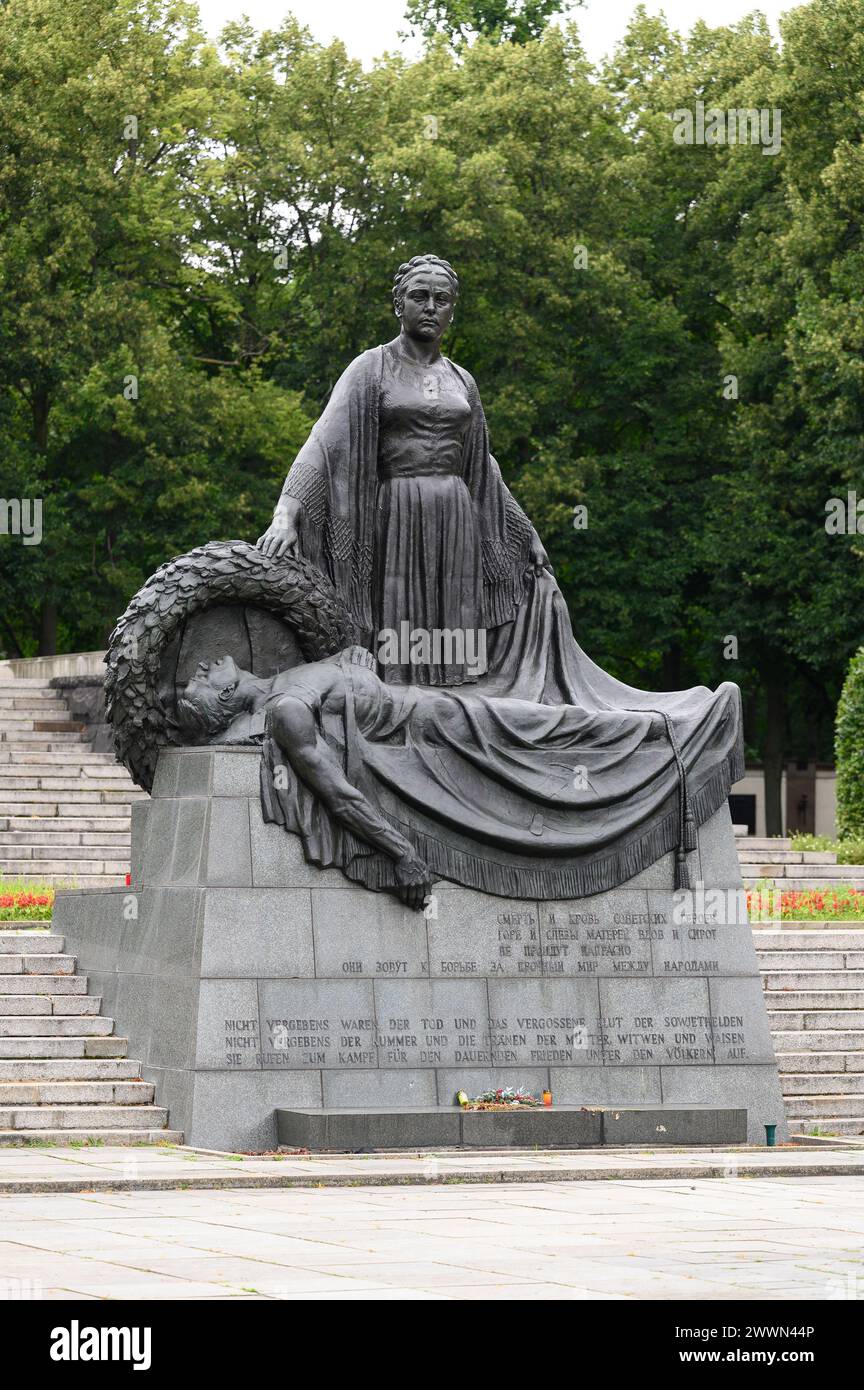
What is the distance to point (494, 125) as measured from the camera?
39125 millimetres

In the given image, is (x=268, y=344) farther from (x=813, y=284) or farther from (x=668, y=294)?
(x=813, y=284)

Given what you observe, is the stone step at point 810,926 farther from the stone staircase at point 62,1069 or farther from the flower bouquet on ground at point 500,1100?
the stone staircase at point 62,1069

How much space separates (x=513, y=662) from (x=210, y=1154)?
431cm

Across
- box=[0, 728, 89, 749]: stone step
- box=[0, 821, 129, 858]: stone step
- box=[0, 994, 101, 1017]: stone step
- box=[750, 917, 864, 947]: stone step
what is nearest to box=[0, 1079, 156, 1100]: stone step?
box=[0, 994, 101, 1017]: stone step

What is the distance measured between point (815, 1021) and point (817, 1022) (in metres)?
0.02

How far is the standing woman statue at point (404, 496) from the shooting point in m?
14.7

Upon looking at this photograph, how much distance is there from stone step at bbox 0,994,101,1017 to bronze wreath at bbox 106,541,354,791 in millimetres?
1478

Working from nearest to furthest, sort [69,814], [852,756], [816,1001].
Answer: [816,1001] < [69,814] < [852,756]

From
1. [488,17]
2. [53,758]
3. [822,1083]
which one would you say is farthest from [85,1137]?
[488,17]

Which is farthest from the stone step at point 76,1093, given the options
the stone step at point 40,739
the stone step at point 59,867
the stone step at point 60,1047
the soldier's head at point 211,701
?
the stone step at point 40,739

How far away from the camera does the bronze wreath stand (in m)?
13.8

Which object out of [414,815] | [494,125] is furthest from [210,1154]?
[494,125]

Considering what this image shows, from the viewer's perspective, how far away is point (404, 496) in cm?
1485

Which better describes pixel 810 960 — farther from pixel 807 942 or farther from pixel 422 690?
pixel 422 690
